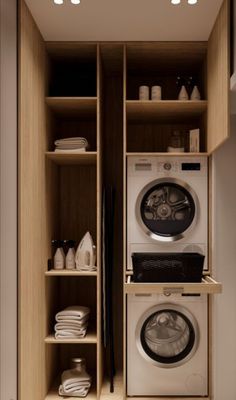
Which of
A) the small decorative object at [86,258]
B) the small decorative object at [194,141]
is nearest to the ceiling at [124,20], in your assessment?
the small decorative object at [194,141]

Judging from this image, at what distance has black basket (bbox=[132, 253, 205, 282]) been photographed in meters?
2.84

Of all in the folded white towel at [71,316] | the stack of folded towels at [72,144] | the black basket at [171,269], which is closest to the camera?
the black basket at [171,269]

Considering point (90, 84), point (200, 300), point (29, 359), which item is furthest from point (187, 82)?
point (29, 359)

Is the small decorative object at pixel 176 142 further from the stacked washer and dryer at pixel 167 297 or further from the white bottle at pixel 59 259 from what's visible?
the white bottle at pixel 59 259

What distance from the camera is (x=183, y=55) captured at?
130 inches

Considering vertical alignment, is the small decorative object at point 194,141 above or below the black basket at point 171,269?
above

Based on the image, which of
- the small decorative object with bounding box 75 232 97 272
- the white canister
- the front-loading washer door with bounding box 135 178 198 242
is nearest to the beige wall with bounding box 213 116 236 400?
the front-loading washer door with bounding box 135 178 198 242

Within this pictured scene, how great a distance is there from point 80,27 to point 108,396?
8.05ft

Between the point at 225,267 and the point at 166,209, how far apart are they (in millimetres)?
571

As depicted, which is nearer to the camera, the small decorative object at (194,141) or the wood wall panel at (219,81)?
the wood wall panel at (219,81)

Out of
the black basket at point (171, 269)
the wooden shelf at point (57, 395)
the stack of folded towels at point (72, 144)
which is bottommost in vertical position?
the wooden shelf at point (57, 395)

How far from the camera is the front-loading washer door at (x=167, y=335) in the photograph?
307cm

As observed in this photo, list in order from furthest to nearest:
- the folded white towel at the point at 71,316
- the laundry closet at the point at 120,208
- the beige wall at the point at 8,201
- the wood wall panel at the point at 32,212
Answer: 1. the folded white towel at the point at 71,316
2. the laundry closet at the point at 120,208
3. the wood wall panel at the point at 32,212
4. the beige wall at the point at 8,201

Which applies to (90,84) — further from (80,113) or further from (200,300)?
(200,300)
